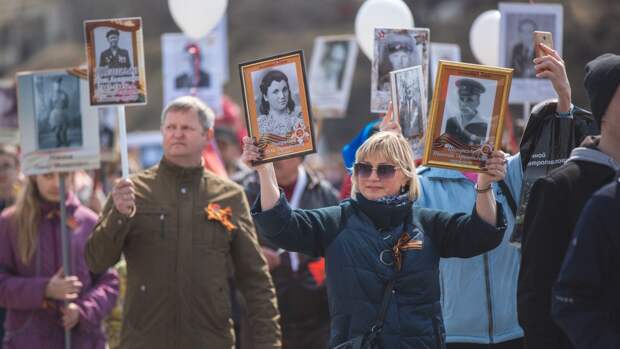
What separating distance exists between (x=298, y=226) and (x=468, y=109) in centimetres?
89

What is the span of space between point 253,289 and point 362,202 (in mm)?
1480

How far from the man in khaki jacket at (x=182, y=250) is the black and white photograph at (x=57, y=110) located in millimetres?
894

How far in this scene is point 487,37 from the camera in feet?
25.4

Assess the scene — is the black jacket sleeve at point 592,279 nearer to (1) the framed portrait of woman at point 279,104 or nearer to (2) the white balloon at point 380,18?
(1) the framed portrait of woman at point 279,104

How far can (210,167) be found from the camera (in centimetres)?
773

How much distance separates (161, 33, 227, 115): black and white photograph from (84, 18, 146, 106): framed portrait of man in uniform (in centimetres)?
228

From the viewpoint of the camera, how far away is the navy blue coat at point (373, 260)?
447 cm

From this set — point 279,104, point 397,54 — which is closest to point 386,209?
point 279,104

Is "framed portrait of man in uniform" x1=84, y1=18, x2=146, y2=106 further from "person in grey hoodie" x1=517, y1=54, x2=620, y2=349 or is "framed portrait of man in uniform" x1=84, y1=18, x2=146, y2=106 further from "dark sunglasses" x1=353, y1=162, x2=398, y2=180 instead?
"person in grey hoodie" x1=517, y1=54, x2=620, y2=349

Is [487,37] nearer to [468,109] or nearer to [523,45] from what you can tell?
[523,45]

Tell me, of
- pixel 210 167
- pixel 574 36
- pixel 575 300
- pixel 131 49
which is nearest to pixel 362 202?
pixel 575 300

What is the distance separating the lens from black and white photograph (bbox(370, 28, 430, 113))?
19.5 feet

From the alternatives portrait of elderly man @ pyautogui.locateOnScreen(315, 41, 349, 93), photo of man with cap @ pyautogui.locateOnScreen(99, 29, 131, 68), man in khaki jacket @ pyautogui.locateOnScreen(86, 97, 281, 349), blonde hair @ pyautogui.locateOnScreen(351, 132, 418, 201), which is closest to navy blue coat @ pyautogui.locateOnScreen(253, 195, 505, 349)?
blonde hair @ pyautogui.locateOnScreen(351, 132, 418, 201)

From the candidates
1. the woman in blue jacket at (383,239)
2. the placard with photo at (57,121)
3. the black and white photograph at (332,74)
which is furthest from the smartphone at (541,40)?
the black and white photograph at (332,74)
